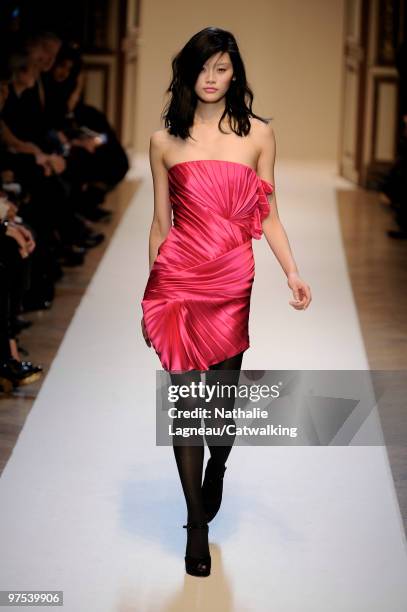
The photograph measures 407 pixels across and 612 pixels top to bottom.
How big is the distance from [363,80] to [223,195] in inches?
388

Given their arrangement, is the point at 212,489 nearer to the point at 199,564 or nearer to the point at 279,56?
the point at 199,564

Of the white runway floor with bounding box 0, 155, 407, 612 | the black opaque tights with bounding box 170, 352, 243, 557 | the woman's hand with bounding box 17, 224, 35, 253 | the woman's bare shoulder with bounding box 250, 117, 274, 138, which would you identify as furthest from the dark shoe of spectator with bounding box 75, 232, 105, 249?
the black opaque tights with bounding box 170, 352, 243, 557

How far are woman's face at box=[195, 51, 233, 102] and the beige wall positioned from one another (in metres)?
12.2

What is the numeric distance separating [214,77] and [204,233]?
414mm

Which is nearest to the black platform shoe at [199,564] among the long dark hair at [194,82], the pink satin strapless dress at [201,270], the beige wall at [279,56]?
the pink satin strapless dress at [201,270]

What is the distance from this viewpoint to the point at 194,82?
11.7 ft

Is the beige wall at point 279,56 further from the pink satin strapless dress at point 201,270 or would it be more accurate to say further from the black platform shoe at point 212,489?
the pink satin strapless dress at point 201,270

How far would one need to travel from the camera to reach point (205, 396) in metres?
3.57

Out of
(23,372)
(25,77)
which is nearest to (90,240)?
(25,77)

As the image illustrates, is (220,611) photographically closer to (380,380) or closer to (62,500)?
(62,500)

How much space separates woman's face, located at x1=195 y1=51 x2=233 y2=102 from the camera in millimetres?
3541

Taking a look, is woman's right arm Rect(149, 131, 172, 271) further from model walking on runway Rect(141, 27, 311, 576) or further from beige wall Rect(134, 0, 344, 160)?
beige wall Rect(134, 0, 344, 160)

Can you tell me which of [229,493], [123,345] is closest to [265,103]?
[123,345]

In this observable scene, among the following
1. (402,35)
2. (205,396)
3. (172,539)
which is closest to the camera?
(205,396)
